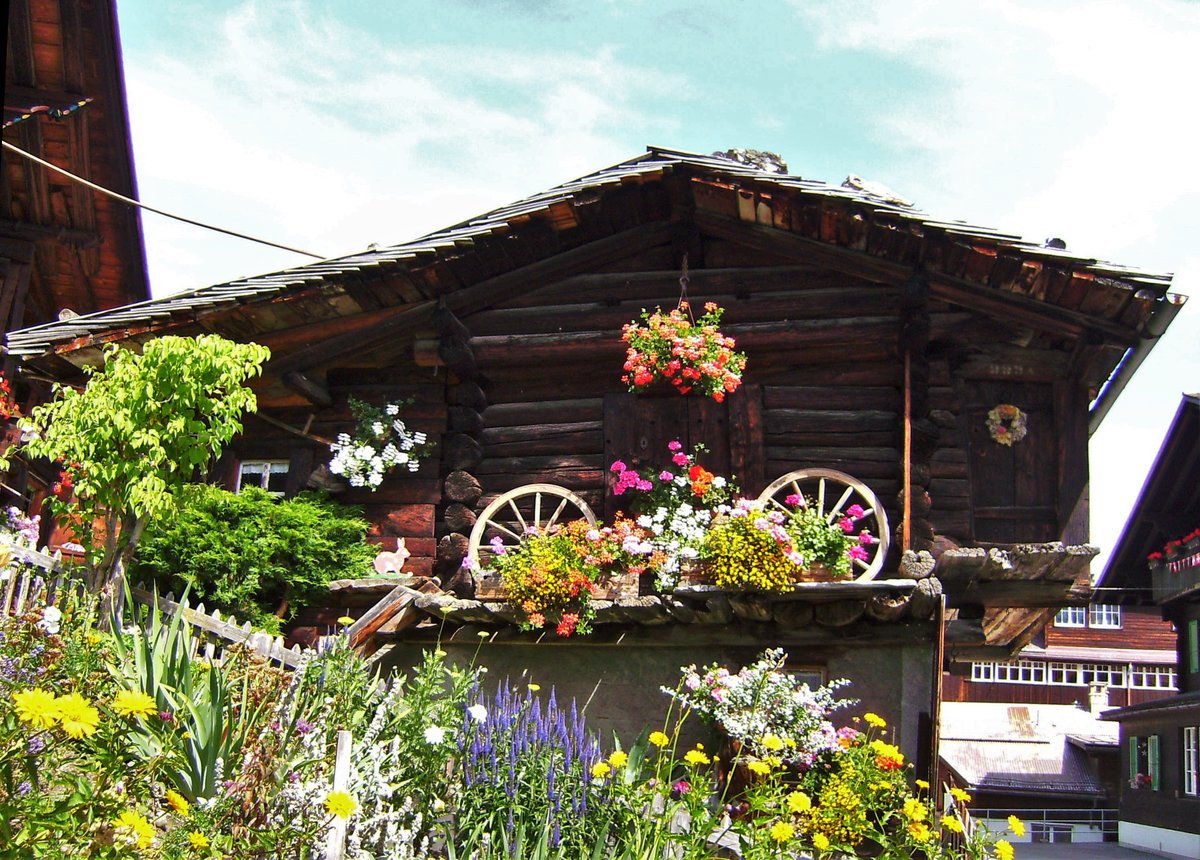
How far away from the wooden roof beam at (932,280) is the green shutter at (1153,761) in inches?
901

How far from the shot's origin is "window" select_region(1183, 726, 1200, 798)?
26.2 metres

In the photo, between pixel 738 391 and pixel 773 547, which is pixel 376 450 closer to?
pixel 738 391

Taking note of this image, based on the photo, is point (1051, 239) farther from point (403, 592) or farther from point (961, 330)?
point (403, 592)

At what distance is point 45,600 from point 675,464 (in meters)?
5.07

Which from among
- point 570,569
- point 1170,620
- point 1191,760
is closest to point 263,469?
point 570,569

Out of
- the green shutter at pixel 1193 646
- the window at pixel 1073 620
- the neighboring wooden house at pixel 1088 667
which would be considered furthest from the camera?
the window at pixel 1073 620

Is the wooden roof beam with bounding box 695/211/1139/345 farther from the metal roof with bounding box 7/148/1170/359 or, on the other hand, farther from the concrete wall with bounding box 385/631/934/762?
the concrete wall with bounding box 385/631/934/762

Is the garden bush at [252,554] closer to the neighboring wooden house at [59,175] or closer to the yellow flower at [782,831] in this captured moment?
the neighboring wooden house at [59,175]

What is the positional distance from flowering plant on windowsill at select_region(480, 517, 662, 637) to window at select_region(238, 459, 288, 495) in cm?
274

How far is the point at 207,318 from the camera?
34.0 ft

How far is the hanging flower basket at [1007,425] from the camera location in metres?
10.1

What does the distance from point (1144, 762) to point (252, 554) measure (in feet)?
88.2

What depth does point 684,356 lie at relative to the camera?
990 centimetres

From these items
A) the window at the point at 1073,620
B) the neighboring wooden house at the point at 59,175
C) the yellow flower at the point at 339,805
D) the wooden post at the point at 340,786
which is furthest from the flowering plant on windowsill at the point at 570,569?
the window at the point at 1073,620
